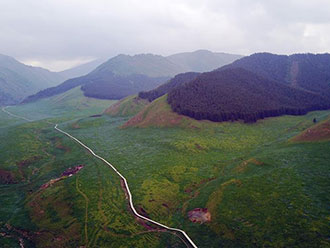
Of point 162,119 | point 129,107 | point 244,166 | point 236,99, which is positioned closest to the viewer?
point 244,166

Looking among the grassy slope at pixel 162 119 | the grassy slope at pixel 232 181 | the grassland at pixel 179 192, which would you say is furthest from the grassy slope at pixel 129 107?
the grassland at pixel 179 192

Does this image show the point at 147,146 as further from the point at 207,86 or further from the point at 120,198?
the point at 207,86

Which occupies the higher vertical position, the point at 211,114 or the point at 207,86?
the point at 207,86

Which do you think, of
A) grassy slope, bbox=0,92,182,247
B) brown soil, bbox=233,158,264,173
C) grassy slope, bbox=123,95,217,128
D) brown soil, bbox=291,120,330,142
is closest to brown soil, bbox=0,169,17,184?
grassy slope, bbox=0,92,182,247

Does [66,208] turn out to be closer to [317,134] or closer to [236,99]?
[317,134]

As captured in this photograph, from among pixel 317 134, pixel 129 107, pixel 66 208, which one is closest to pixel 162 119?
pixel 129 107

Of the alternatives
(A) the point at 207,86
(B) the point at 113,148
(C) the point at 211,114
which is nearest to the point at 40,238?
(B) the point at 113,148

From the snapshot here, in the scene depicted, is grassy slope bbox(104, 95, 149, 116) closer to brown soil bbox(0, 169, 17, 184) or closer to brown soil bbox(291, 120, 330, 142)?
brown soil bbox(0, 169, 17, 184)
